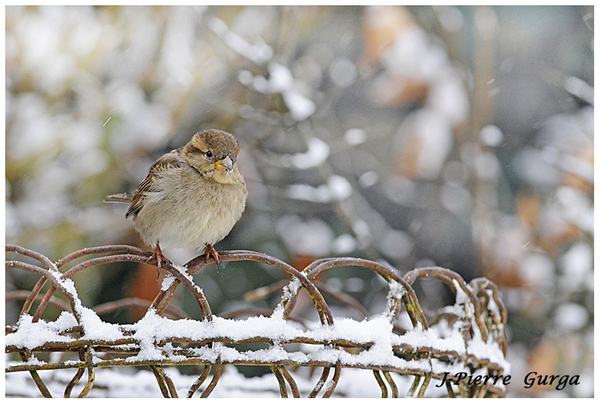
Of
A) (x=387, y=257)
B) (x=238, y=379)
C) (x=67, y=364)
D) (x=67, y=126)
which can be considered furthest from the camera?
(x=387, y=257)

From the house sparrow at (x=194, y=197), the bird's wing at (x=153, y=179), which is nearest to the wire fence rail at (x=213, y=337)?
the house sparrow at (x=194, y=197)

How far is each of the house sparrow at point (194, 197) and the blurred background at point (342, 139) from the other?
94cm

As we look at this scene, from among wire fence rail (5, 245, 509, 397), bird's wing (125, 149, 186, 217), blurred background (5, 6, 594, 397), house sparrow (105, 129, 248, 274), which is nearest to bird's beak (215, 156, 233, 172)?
house sparrow (105, 129, 248, 274)

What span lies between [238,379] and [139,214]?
1.89 ft

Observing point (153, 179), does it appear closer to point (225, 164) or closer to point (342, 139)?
point (225, 164)

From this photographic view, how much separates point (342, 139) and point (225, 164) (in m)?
1.34

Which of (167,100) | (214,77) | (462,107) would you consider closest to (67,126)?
(167,100)

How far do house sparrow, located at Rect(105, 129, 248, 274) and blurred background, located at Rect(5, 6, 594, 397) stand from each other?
94 centimetres

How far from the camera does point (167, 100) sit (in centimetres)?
228

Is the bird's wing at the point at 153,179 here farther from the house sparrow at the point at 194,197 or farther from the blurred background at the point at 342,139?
the blurred background at the point at 342,139

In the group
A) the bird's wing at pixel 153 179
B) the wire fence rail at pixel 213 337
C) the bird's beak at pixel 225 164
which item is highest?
the bird's beak at pixel 225 164

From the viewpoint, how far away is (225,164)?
129 cm

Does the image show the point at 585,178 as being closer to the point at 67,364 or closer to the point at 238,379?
the point at 238,379

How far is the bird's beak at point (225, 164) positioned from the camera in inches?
50.7
